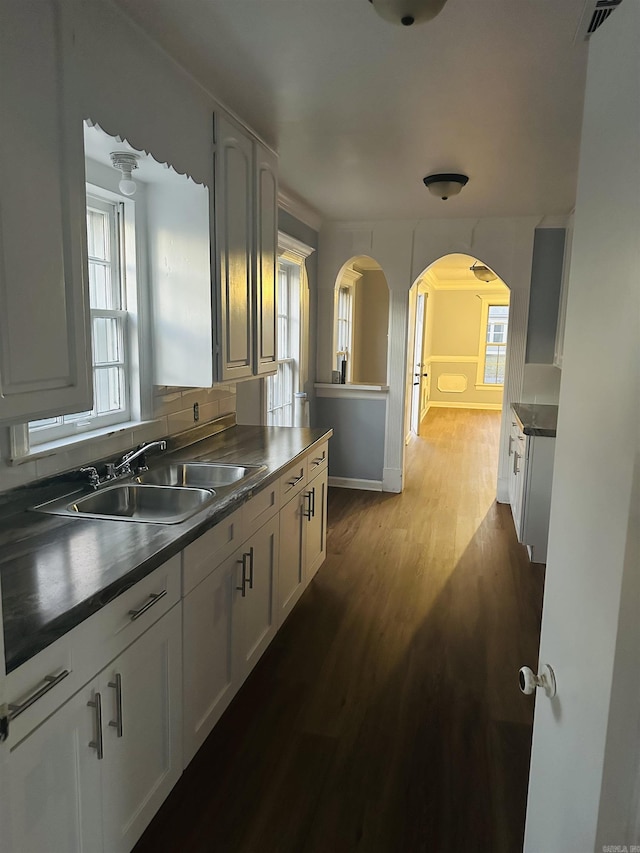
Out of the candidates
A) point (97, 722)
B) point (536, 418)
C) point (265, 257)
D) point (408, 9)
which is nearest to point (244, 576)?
point (97, 722)

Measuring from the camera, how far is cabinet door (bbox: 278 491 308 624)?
2.80 metres

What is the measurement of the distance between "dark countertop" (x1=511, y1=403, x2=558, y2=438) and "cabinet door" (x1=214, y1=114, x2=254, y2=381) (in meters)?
1.95

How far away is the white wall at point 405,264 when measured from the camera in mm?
4957

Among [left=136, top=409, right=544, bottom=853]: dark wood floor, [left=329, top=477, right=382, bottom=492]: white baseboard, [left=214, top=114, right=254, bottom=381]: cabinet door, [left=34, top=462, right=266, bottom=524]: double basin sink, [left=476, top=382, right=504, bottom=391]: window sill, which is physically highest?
[left=214, top=114, right=254, bottom=381]: cabinet door

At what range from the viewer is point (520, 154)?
323 centimetres

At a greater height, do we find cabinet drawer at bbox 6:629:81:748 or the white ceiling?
the white ceiling

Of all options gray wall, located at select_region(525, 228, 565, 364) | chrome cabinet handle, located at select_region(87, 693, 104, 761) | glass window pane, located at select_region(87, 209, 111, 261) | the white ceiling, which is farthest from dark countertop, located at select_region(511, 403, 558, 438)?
chrome cabinet handle, located at select_region(87, 693, 104, 761)

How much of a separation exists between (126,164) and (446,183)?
2074mm

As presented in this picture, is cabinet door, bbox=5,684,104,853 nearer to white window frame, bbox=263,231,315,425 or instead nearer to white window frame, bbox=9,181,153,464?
white window frame, bbox=9,181,153,464

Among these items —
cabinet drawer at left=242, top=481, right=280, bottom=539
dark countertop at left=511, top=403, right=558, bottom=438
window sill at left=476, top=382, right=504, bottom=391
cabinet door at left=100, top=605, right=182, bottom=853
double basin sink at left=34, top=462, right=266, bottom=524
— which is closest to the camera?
cabinet door at left=100, top=605, right=182, bottom=853

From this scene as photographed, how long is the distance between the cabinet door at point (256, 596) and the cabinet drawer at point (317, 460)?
0.60 m

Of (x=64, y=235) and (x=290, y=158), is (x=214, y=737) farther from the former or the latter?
(x=290, y=158)

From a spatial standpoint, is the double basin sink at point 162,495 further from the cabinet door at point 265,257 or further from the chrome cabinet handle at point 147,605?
the cabinet door at point 265,257

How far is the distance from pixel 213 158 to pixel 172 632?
6.38 feet
